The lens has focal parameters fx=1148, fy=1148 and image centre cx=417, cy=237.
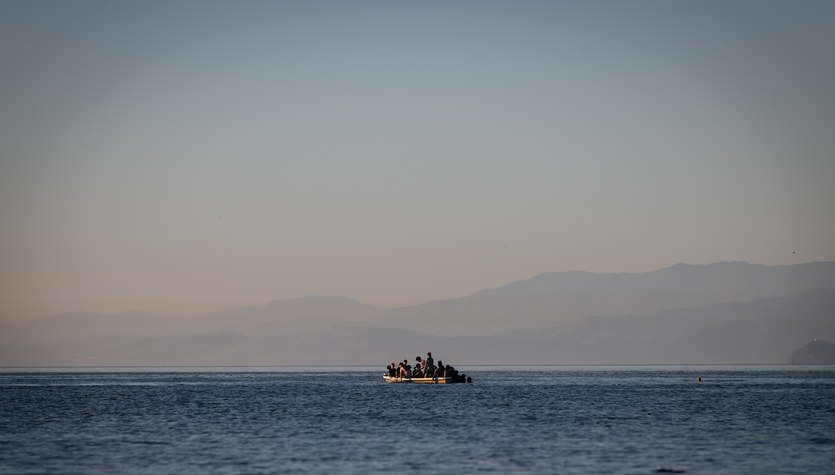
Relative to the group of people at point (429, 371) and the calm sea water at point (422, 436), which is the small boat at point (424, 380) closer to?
the group of people at point (429, 371)

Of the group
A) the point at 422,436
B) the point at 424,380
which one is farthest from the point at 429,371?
the point at 422,436

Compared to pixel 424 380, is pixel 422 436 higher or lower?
lower

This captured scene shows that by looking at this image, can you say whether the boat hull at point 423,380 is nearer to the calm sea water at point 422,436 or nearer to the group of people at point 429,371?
the group of people at point 429,371

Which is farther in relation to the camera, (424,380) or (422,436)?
(424,380)

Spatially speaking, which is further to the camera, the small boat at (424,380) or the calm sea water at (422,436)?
the small boat at (424,380)

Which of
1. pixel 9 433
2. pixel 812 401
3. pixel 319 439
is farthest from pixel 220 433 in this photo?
pixel 812 401

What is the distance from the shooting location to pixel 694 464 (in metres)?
49.2

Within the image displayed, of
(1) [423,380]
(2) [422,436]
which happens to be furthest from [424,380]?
(2) [422,436]

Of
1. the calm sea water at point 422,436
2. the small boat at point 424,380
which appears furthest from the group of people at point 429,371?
the calm sea water at point 422,436

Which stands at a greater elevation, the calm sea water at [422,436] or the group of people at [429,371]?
the group of people at [429,371]

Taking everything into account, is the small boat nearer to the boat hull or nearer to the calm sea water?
the boat hull

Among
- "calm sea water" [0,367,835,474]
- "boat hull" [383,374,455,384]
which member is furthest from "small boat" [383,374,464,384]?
"calm sea water" [0,367,835,474]

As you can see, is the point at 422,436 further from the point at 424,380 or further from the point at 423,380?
the point at 423,380

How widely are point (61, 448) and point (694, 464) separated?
3068cm
